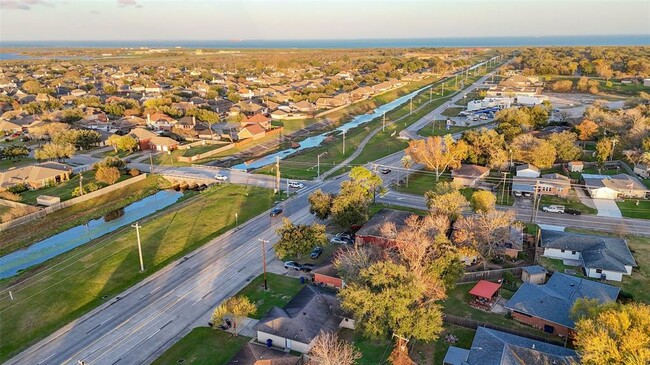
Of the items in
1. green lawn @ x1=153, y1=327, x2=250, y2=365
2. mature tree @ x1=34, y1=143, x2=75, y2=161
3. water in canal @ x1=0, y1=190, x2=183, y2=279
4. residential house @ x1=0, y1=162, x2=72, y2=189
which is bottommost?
water in canal @ x1=0, y1=190, x2=183, y2=279

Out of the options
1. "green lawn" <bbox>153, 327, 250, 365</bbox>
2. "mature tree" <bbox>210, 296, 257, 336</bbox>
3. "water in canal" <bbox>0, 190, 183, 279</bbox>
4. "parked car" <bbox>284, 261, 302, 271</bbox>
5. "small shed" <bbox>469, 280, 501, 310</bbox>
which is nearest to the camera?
"green lawn" <bbox>153, 327, 250, 365</bbox>

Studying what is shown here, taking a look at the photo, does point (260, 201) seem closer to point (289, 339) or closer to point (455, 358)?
point (289, 339)

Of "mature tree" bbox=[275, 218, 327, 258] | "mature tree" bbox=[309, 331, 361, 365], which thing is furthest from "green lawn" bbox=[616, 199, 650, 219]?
"mature tree" bbox=[309, 331, 361, 365]

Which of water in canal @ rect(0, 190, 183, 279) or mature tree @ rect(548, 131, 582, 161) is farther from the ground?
mature tree @ rect(548, 131, 582, 161)

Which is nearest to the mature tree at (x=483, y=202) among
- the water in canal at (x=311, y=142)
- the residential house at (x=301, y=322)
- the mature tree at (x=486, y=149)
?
the mature tree at (x=486, y=149)

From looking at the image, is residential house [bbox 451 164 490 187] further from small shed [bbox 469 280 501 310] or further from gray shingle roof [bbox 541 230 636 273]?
small shed [bbox 469 280 501 310]

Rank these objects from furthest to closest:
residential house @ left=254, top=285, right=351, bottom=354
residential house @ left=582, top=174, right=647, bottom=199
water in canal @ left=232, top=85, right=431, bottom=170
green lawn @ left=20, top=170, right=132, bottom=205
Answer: water in canal @ left=232, top=85, right=431, bottom=170 → green lawn @ left=20, top=170, right=132, bottom=205 → residential house @ left=582, top=174, right=647, bottom=199 → residential house @ left=254, top=285, right=351, bottom=354
